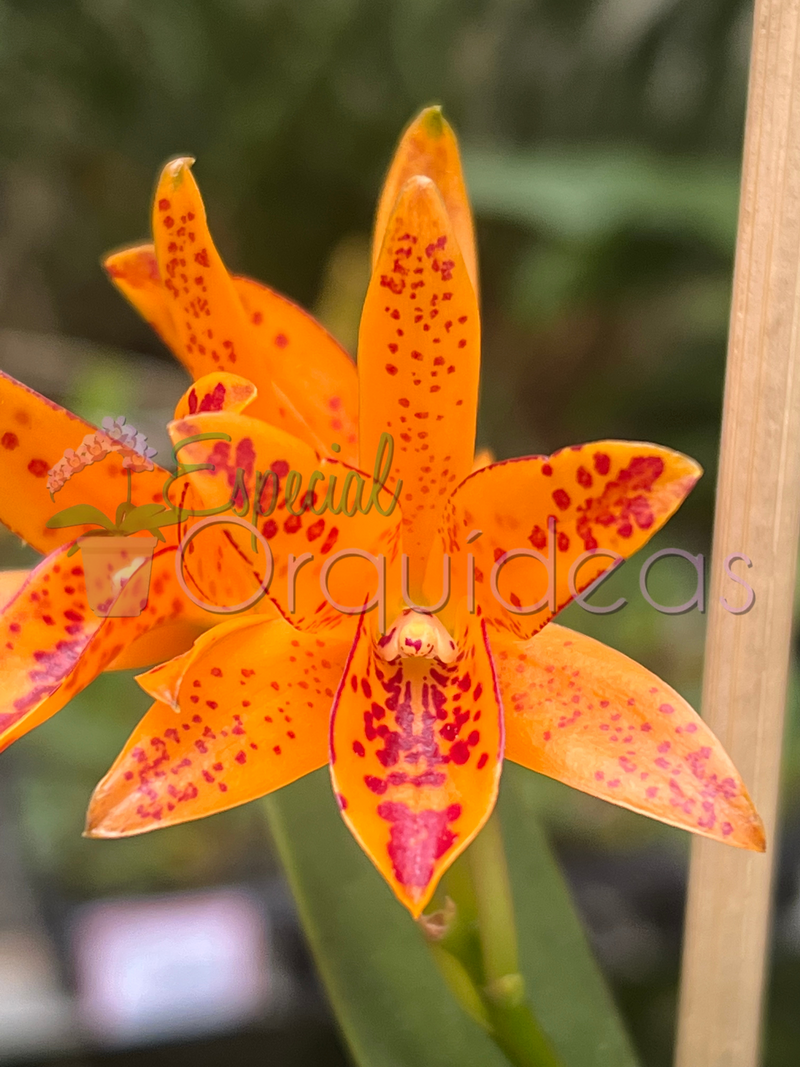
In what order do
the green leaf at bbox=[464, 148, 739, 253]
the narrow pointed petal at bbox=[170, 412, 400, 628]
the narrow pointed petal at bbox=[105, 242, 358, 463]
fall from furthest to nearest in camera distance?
the green leaf at bbox=[464, 148, 739, 253] < the narrow pointed petal at bbox=[105, 242, 358, 463] < the narrow pointed petal at bbox=[170, 412, 400, 628]

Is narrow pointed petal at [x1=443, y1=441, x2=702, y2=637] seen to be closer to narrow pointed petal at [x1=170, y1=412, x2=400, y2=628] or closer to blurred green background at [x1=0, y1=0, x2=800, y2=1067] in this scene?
narrow pointed petal at [x1=170, y1=412, x2=400, y2=628]

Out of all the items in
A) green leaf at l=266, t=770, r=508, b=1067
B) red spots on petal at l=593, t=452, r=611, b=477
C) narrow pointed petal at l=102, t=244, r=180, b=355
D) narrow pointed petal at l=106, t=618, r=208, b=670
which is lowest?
green leaf at l=266, t=770, r=508, b=1067

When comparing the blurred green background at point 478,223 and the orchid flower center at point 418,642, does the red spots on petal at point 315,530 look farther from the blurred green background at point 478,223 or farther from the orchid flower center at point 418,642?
the blurred green background at point 478,223

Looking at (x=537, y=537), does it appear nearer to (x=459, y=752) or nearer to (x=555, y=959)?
(x=459, y=752)

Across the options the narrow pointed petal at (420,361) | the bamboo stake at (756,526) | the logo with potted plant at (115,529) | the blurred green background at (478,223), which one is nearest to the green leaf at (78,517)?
the logo with potted plant at (115,529)

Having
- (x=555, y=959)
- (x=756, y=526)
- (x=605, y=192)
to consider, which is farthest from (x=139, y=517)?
(x=605, y=192)

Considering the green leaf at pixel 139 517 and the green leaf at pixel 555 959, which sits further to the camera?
the green leaf at pixel 555 959

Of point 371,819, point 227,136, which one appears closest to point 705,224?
point 227,136

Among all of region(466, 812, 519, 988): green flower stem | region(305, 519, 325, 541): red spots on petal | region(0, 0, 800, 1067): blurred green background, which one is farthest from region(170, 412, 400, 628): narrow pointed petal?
region(0, 0, 800, 1067): blurred green background

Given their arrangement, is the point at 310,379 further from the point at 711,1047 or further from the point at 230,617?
the point at 711,1047
